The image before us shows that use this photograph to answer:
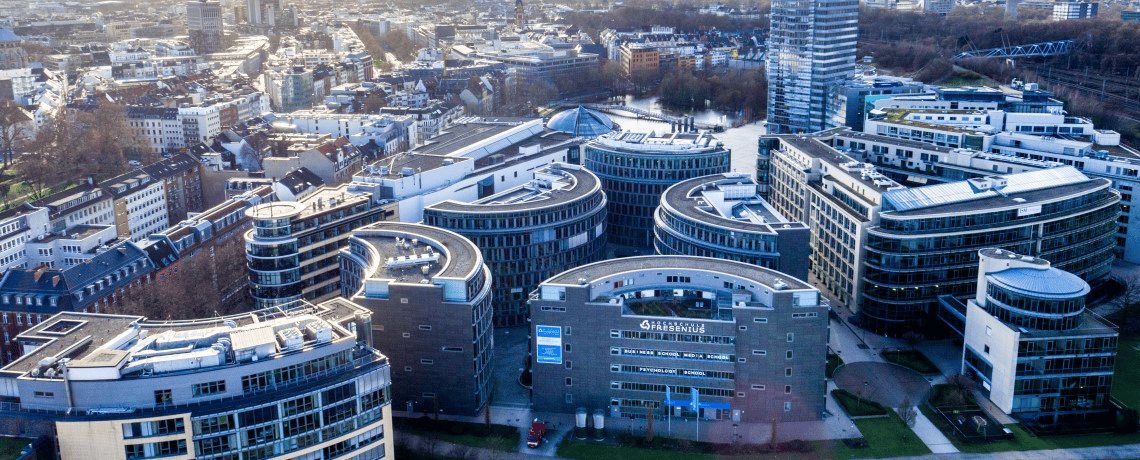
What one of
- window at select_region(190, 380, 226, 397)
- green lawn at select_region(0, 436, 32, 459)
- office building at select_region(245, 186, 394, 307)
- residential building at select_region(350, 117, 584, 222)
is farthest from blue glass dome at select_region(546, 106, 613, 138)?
green lawn at select_region(0, 436, 32, 459)

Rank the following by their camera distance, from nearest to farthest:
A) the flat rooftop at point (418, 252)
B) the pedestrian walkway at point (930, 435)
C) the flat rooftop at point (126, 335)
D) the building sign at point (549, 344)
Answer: the flat rooftop at point (126, 335), the pedestrian walkway at point (930, 435), the building sign at point (549, 344), the flat rooftop at point (418, 252)

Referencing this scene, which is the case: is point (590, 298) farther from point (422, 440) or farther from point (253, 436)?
point (253, 436)

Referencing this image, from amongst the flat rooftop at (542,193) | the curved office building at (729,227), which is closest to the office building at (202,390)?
the flat rooftop at (542,193)

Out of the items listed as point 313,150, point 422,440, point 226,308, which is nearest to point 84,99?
point 313,150

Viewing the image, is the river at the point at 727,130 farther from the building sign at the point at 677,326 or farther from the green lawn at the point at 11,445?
the green lawn at the point at 11,445

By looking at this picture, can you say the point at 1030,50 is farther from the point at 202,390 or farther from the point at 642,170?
the point at 202,390

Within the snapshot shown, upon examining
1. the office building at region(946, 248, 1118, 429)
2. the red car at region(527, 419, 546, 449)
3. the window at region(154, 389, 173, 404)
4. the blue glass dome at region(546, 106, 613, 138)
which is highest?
the blue glass dome at region(546, 106, 613, 138)

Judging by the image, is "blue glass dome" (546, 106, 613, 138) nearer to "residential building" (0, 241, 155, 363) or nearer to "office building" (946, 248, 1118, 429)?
"residential building" (0, 241, 155, 363)
